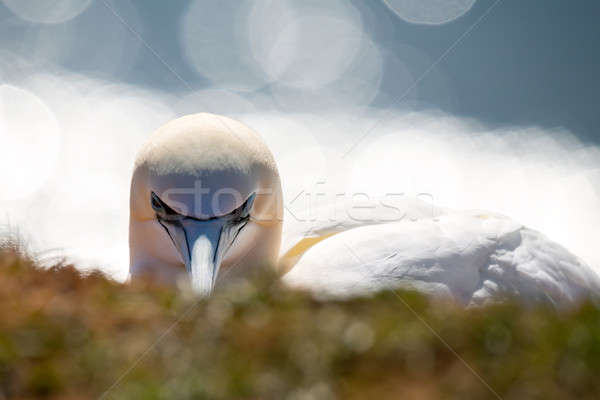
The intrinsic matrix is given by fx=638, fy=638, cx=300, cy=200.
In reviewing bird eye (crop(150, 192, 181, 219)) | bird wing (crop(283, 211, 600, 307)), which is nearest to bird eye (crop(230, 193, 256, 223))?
bird eye (crop(150, 192, 181, 219))

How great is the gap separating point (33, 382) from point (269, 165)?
2.14 metres

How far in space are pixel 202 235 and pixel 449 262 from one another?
4.45ft

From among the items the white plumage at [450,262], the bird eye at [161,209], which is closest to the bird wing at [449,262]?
the white plumage at [450,262]

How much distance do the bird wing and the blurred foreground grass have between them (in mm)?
1127

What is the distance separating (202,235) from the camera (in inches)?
133

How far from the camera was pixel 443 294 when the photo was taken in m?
3.42

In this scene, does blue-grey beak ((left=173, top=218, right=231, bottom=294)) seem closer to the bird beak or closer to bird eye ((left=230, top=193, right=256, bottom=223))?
the bird beak

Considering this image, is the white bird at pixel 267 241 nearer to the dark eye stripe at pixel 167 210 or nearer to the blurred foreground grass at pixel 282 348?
the dark eye stripe at pixel 167 210

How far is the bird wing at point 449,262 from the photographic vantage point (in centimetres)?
345

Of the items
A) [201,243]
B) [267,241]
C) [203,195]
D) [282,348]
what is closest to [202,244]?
[201,243]

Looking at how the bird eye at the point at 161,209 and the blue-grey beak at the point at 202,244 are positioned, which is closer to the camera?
the blue-grey beak at the point at 202,244

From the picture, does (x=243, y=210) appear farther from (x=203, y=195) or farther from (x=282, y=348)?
(x=282, y=348)

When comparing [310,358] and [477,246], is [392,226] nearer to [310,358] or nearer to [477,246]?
[477,246]

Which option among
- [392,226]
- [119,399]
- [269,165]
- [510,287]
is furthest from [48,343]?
[510,287]
